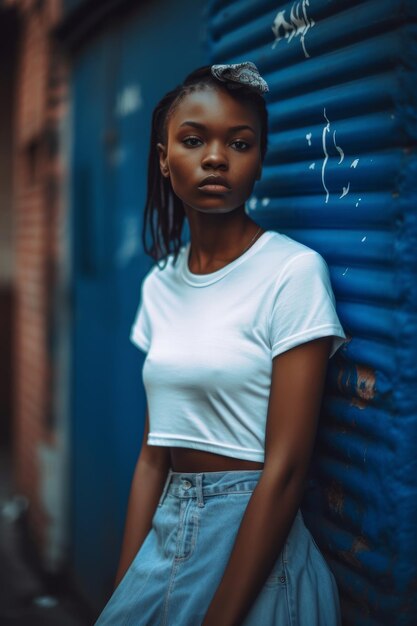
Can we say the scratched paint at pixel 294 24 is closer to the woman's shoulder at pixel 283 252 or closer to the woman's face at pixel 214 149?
the woman's face at pixel 214 149

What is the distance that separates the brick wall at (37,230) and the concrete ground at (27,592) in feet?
0.63

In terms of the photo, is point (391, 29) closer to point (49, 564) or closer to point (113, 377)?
point (113, 377)

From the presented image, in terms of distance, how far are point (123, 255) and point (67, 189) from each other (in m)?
1.11

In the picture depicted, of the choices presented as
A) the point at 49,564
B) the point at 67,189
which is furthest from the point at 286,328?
the point at 49,564

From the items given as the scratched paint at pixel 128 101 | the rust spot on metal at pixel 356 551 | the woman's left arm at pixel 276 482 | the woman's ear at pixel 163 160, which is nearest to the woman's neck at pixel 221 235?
the woman's ear at pixel 163 160

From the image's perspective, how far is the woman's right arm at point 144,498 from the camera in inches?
84.4

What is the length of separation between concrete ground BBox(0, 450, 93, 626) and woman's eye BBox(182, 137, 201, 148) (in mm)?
3236

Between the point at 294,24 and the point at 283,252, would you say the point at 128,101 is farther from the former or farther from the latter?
the point at 283,252

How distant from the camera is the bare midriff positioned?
1845mm

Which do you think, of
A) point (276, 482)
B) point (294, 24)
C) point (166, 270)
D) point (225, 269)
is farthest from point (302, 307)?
point (294, 24)

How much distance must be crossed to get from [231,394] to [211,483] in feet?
0.80

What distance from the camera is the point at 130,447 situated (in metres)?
3.61

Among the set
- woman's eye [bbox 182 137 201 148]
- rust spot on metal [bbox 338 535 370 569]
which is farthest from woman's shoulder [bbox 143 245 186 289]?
rust spot on metal [bbox 338 535 370 569]

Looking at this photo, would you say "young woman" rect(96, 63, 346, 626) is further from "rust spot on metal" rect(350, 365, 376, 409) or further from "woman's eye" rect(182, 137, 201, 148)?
"rust spot on metal" rect(350, 365, 376, 409)
